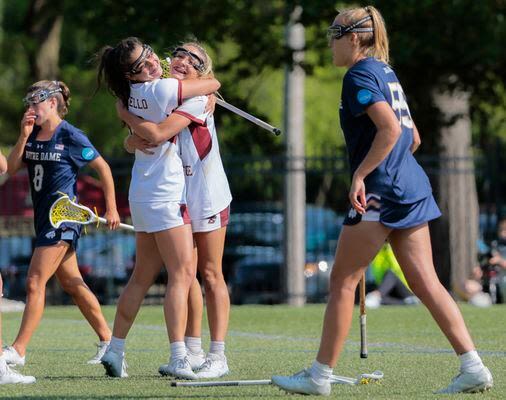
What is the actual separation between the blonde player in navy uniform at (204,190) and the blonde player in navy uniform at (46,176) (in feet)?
3.42

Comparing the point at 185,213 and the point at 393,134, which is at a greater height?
the point at 393,134

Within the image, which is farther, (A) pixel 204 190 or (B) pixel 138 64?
(A) pixel 204 190

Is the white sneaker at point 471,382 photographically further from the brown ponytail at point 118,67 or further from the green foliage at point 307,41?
the green foliage at point 307,41

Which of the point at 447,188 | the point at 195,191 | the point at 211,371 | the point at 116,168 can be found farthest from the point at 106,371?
the point at 447,188

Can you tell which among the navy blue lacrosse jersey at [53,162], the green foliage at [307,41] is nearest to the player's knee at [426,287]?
the navy blue lacrosse jersey at [53,162]

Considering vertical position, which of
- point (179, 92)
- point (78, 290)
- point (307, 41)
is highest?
point (307, 41)

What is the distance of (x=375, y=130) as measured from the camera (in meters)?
6.20

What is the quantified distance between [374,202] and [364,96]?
0.51 m

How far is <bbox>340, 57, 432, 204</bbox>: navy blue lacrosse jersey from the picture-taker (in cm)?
613

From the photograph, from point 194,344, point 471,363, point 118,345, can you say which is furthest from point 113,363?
point 471,363

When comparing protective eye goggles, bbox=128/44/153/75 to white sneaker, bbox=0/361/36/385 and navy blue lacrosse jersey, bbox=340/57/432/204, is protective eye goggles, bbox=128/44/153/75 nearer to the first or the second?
navy blue lacrosse jersey, bbox=340/57/432/204

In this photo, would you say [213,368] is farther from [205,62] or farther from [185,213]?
[205,62]

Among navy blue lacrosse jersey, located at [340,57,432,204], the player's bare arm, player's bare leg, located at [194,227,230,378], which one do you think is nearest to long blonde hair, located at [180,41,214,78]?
player's bare leg, located at [194,227,230,378]

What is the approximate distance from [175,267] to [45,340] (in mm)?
3860
